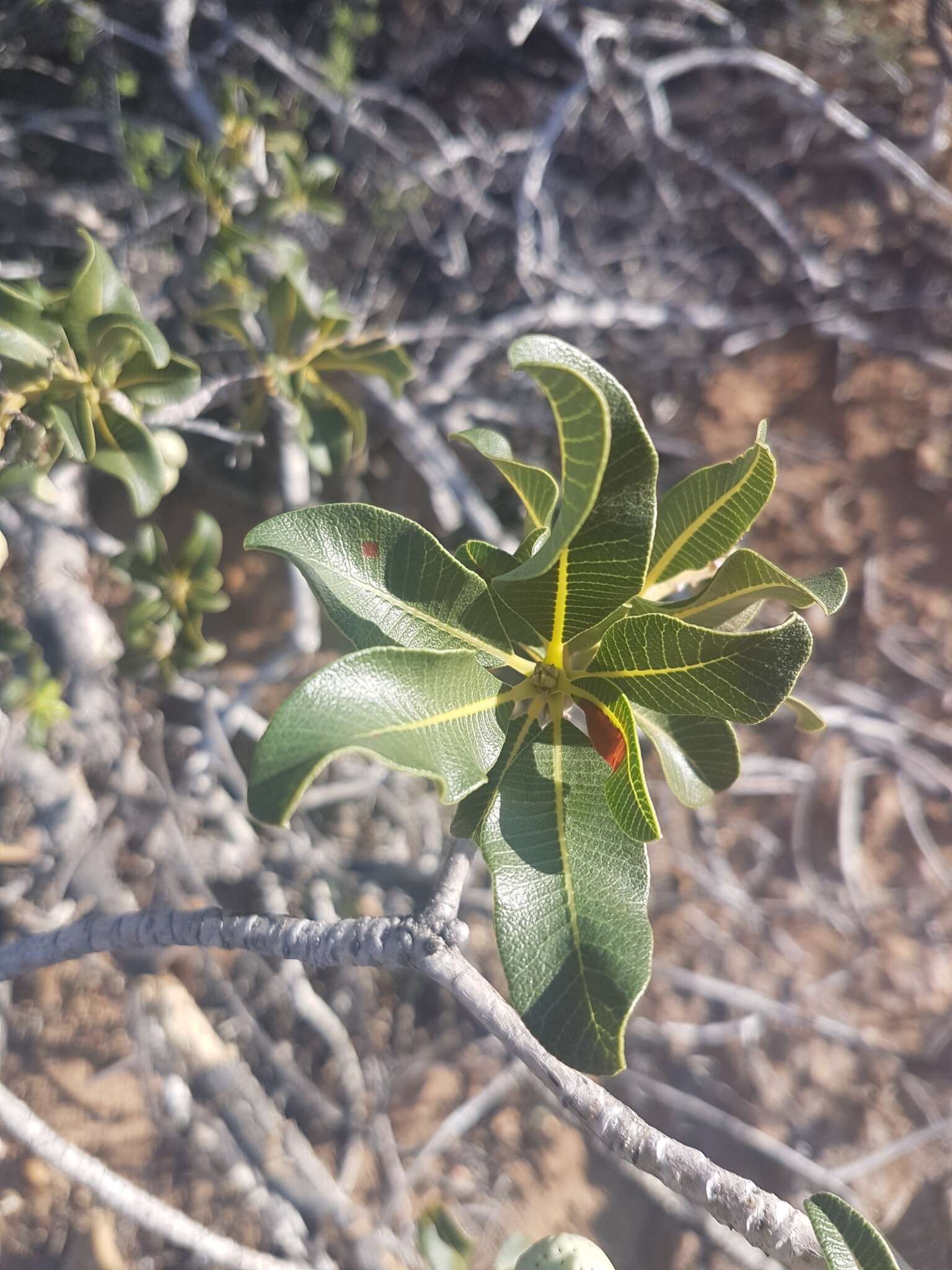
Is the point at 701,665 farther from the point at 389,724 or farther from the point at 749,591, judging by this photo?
the point at 389,724

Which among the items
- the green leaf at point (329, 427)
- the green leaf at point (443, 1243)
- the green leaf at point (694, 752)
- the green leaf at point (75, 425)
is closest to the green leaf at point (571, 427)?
the green leaf at point (694, 752)

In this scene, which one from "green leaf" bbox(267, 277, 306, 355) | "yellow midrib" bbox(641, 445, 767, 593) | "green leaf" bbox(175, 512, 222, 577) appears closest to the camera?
"yellow midrib" bbox(641, 445, 767, 593)

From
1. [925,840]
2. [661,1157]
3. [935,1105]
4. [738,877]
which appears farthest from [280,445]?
[935,1105]

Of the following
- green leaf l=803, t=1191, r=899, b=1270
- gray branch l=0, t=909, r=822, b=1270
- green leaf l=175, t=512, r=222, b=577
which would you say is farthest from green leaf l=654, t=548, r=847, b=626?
green leaf l=175, t=512, r=222, b=577

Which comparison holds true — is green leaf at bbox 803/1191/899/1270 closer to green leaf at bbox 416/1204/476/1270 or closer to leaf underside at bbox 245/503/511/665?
leaf underside at bbox 245/503/511/665

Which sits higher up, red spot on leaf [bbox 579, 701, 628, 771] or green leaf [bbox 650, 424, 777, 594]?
green leaf [bbox 650, 424, 777, 594]

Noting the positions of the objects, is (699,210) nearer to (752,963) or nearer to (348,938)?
(752,963)
